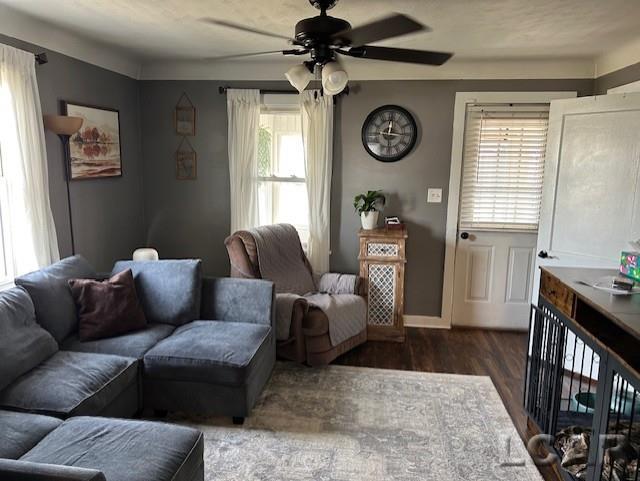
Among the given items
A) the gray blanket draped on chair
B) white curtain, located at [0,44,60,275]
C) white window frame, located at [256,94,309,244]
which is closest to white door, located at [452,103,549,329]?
the gray blanket draped on chair

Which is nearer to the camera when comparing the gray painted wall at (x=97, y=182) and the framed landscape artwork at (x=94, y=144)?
the gray painted wall at (x=97, y=182)

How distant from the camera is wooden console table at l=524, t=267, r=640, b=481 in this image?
1.75 meters

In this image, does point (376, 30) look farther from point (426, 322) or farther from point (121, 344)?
point (426, 322)

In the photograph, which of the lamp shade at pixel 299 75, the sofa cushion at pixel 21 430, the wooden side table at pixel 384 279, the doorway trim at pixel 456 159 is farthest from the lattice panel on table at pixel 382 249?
the sofa cushion at pixel 21 430

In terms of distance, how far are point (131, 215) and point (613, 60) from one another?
425cm

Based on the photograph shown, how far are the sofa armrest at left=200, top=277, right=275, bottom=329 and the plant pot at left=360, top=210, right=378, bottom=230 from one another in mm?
1272

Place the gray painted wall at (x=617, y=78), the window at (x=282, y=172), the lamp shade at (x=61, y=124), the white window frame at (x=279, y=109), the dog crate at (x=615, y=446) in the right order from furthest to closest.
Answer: the window at (x=282, y=172)
the white window frame at (x=279, y=109)
the gray painted wall at (x=617, y=78)
the lamp shade at (x=61, y=124)
the dog crate at (x=615, y=446)

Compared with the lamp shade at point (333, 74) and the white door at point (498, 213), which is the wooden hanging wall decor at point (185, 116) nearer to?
the lamp shade at point (333, 74)

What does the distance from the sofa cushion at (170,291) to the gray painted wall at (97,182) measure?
82 centimetres

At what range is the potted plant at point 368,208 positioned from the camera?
395 centimetres

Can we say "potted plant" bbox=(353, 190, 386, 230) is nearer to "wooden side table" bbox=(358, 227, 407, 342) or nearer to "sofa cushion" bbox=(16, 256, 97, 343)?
"wooden side table" bbox=(358, 227, 407, 342)

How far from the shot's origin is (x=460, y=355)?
3.67 metres

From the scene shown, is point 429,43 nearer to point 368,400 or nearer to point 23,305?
point 368,400

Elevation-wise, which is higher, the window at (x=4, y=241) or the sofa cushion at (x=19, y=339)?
the window at (x=4, y=241)
